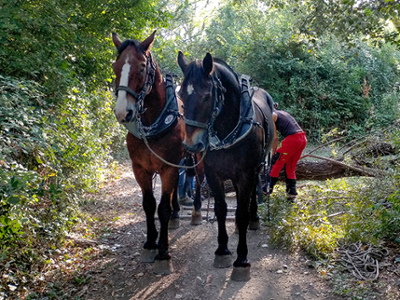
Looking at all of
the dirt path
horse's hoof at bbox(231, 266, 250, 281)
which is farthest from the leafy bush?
horse's hoof at bbox(231, 266, 250, 281)

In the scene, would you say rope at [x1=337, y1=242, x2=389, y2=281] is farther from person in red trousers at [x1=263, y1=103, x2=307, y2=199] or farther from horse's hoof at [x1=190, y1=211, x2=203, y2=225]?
horse's hoof at [x1=190, y1=211, x2=203, y2=225]

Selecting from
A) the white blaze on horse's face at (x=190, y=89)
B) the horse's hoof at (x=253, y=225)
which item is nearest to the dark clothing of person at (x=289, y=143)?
the horse's hoof at (x=253, y=225)

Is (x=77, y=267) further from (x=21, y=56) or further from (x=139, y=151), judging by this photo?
(x=21, y=56)

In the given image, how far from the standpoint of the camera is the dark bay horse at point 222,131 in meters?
3.07

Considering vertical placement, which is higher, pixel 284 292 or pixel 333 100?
pixel 333 100

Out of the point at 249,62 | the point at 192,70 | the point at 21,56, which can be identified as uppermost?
the point at 249,62

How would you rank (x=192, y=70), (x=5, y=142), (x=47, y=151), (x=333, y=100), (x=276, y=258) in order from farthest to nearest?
(x=333, y=100) → (x=276, y=258) → (x=47, y=151) → (x=5, y=142) → (x=192, y=70)

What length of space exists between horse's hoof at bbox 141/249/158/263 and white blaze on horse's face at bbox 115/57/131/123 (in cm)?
182

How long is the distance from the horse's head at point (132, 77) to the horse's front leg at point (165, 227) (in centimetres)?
82

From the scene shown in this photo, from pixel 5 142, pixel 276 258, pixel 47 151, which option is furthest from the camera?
pixel 276 258

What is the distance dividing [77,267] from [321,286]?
2.66 m

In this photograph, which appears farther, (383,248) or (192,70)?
(383,248)

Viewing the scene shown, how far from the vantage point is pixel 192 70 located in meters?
3.11

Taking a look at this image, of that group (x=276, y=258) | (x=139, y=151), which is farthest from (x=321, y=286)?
(x=139, y=151)
